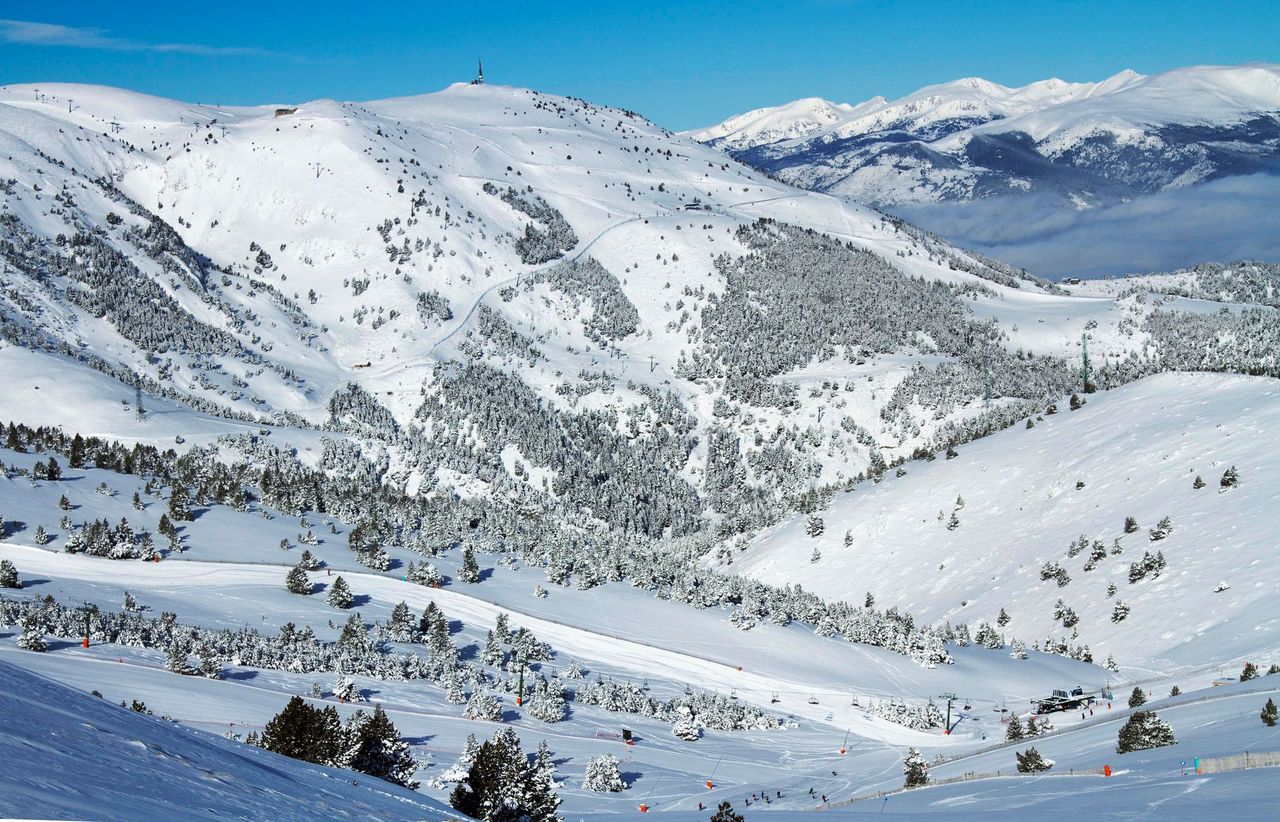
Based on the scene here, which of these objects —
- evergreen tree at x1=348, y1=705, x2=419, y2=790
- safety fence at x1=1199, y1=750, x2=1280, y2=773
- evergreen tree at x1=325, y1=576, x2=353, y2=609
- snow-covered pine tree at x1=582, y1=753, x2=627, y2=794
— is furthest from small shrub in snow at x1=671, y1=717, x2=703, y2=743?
safety fence at x1=1199, y1=750, x2=1280, y2=773

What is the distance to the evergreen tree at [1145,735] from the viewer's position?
3681 centimetres

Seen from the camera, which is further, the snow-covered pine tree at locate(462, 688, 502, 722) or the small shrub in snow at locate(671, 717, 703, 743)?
the small shrub in snow at locate(671, 717, 703, 743)

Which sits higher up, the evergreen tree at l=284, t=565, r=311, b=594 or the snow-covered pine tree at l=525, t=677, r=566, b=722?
the evergreen tree at l=284, t=565, r=311, b=594

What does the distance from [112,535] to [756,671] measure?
49.0 metres

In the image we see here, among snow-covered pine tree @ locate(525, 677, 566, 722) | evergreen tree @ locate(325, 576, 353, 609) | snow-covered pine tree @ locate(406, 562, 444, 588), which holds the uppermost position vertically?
snow-covered pine tree @ locate(406, 562, 444, 588)

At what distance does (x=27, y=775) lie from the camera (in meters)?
12.9

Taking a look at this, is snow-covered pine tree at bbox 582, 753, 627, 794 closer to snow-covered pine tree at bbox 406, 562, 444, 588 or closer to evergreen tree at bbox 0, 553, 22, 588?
evergreen tree at bbox 0, 553, 22, 588

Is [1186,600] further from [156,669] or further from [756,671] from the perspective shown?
[156,669]

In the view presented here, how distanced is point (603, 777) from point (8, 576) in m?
42.5

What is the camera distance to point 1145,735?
37.3 metres

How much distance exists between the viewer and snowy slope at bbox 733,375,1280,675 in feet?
265

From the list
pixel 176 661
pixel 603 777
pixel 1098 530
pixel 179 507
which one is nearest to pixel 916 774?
pixel 603 777

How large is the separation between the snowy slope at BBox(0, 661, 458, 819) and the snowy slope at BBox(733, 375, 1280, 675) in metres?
62.2

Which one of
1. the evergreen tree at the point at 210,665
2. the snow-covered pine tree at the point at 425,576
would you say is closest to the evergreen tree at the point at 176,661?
the evergreen tree at the point at 210,665
